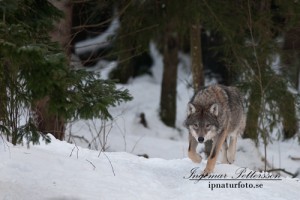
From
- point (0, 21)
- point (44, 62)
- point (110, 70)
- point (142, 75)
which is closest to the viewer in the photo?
point (44, 62)

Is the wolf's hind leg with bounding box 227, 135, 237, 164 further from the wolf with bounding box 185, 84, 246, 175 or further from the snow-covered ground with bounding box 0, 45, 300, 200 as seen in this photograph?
the snow-covered ground with bounding box 0, 45, 300, 200

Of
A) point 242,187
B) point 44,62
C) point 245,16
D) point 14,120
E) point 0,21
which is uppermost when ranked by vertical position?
point 245,16

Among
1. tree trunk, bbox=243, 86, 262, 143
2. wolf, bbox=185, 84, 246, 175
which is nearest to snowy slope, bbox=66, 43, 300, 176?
tree trunk, bbox=243, 86, 262, 143

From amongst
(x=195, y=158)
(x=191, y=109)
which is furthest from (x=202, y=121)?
(x=195, y=158)

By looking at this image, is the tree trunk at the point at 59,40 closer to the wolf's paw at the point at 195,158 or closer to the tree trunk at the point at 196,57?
the wolf's paw at the point at 195,158

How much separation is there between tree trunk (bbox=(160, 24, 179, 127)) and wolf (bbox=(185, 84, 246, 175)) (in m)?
9.78

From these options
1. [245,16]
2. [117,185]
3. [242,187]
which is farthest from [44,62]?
[245,16]

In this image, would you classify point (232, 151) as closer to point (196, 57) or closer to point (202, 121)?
point (202, 121)

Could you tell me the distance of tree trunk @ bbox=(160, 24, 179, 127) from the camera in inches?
773

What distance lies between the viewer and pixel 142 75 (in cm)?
2594

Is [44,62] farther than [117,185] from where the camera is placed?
No

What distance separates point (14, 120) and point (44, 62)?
374 centimetres

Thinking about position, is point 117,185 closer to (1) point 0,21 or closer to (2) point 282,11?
(1) point 0,21

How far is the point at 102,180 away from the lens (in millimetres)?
6812
